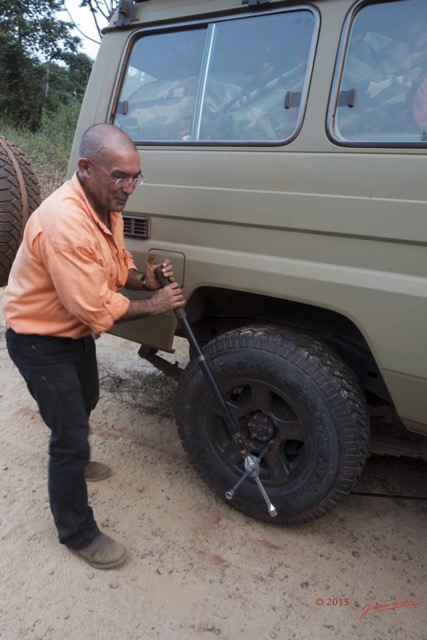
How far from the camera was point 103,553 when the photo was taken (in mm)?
2143

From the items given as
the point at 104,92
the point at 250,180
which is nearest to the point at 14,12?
the point at 104,92

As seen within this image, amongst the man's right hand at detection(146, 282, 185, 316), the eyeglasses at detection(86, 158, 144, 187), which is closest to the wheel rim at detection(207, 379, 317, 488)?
the man's right hand at detection(146, 282, 185, 316)

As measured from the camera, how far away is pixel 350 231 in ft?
6.25

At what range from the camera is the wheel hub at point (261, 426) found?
2.30 m

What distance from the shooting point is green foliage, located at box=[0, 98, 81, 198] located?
9659 mm

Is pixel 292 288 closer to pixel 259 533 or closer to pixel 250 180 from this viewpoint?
pixel 250 180

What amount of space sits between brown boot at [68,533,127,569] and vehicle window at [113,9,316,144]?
72.6 inches

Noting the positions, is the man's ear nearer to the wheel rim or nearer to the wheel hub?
the wheel rim

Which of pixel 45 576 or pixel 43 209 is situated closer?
pixel 43 209

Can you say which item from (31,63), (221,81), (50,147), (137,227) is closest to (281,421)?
(137,227)

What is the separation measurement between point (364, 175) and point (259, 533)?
168 cm

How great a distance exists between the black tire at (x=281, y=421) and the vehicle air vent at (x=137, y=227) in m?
0.64

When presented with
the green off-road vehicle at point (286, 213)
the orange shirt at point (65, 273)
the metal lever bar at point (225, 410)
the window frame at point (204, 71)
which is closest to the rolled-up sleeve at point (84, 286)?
the orange shirt at point (65, 273)

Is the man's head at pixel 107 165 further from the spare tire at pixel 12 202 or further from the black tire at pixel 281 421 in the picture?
the spare tire at pixel 12 202
